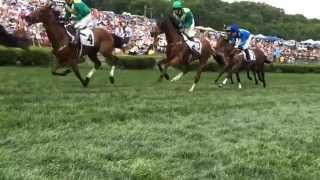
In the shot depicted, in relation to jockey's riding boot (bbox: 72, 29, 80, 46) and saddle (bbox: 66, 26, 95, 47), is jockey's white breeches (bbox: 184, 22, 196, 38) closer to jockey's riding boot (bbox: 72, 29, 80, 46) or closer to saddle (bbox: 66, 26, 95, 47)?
saddle (bbox: 66, 26, 95, 47)

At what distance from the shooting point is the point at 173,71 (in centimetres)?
2931

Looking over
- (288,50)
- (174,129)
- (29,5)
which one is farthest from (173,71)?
(288,50)

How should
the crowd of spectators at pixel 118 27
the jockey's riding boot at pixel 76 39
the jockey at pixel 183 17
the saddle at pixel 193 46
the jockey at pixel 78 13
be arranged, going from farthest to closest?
the crowd of spectators at pixel 118 27 → the saddle at pixel 193 46 → the jockey at pixel 183 17 → the jockey at pixel 78 13 → the jockey's riding boot at pixel 76 39

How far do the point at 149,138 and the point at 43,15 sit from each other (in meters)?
8.05

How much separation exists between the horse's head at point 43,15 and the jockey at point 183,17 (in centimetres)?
382

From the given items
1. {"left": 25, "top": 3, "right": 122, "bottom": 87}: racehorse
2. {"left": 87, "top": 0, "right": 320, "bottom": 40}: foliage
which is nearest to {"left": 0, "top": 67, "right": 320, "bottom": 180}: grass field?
{"left": 25, "top": 3, "right": 122, "bottom": 87}: racehorse

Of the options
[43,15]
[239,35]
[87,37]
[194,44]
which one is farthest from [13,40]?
[43,15]

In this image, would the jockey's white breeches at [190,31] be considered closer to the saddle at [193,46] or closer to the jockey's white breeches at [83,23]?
the saddle at [193,46]

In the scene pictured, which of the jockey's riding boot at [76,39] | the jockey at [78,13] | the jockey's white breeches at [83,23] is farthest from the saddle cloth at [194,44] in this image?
the jockey's riding boot at [76,39]

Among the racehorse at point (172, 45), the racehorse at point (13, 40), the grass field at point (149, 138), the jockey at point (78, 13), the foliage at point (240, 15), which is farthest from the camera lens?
the foliage at point (240, 15)

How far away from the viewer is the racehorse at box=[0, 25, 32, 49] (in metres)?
27.0

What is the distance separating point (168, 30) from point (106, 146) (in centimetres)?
1070

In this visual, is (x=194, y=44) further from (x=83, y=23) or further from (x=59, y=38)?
(x=59, y=38)

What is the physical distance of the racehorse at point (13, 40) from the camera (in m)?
27.0
